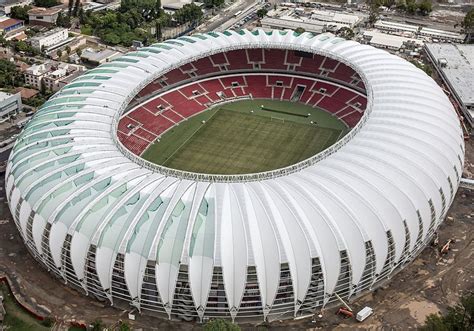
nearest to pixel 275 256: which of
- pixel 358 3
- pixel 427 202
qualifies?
pixel 427 202

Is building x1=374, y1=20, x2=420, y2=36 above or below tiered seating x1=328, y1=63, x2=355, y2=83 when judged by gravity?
below

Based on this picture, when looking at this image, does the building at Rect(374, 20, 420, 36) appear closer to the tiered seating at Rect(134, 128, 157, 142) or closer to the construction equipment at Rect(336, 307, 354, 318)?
the tiered seating at Rect(134, 128, 157, 142)

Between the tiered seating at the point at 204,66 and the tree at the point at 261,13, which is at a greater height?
the tiered seating at the point at 204,66

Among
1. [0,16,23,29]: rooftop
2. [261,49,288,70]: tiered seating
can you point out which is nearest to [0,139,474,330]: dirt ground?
[261,49,288,70]: tiered seating

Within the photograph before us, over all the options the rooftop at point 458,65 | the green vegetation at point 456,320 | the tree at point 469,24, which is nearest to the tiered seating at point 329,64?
the rooftop at point 458,65

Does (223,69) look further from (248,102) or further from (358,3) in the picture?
(358,3)

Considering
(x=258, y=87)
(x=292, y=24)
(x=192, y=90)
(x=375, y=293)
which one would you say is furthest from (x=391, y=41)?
(x=375, y=293)

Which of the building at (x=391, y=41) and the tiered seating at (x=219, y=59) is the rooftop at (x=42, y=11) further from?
the building at (x=391, y=41)
